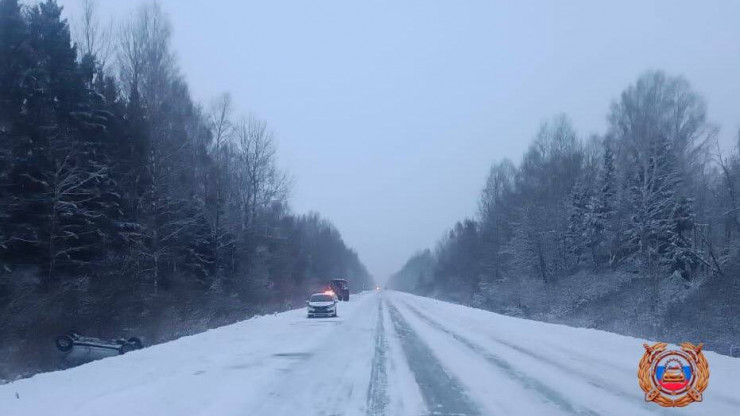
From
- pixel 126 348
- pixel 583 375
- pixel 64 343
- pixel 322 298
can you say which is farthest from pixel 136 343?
pixel 322 298

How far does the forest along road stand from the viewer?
9.07m

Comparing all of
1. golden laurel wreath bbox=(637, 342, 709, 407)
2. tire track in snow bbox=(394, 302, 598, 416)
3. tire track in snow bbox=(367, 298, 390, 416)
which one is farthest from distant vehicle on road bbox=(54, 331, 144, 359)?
golden laurel wreath bbox=(637, 342, 709, 407)

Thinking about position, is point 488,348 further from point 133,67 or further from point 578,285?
point 578,285

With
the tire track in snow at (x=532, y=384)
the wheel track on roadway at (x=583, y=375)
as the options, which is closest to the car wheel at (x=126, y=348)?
the tire track in snow at (x=532, y=384)

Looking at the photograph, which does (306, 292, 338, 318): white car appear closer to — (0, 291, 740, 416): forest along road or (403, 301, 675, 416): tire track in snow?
(0, 291, 740, 416): forest along road

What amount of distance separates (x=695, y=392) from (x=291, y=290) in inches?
2145

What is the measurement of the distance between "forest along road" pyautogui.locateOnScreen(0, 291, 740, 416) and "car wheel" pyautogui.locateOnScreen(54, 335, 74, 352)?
2.70 meters

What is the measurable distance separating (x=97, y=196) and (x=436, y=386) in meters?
18.5

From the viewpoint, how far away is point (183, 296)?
30469mm

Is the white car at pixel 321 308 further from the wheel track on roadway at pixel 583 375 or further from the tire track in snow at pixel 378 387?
the tire track in snow at pixel 378 387

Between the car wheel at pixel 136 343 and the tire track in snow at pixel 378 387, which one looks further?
the car wheel at pixel 136 343

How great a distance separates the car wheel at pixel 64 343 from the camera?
17.0m

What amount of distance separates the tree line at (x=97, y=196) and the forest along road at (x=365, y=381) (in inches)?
207

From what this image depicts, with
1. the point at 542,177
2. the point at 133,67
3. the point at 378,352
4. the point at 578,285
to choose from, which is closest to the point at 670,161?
the point at 578,285
